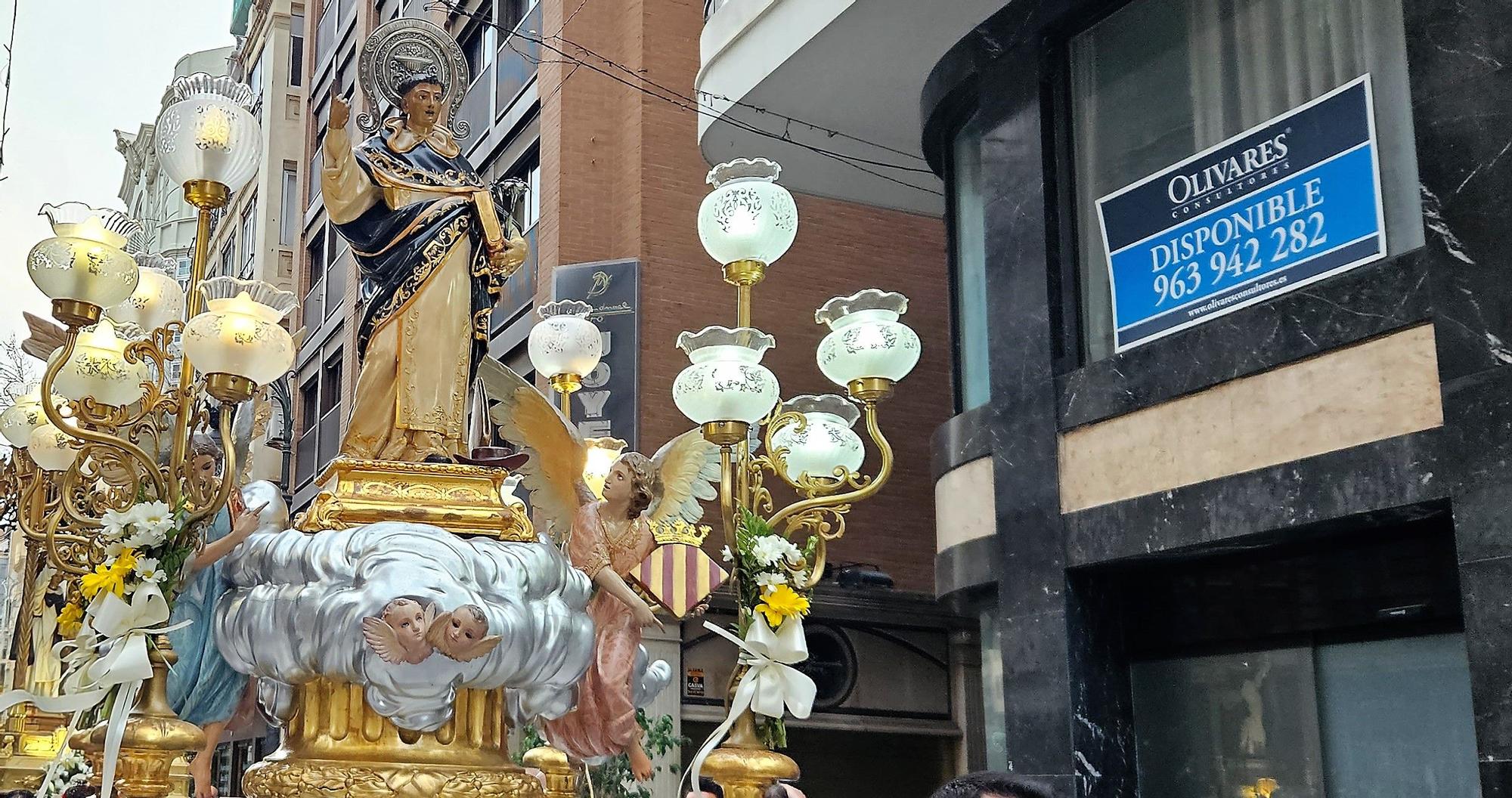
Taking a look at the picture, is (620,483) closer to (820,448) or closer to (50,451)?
(820,448)

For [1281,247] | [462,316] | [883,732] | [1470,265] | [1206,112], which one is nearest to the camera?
[462,316]

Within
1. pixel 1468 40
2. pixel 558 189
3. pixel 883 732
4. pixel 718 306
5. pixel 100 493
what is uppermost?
pixel 558 189

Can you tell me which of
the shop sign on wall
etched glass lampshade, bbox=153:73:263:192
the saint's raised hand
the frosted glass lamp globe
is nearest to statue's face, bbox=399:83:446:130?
the saint's raised hand

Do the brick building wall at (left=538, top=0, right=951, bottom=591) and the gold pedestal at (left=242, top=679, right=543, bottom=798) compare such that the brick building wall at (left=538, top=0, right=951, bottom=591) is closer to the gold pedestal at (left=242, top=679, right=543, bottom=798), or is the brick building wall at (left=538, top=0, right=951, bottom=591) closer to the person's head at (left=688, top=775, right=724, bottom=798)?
the person's head at (left=688, top=775, right=724, bottom=798)

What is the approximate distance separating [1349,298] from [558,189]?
35.3 ft

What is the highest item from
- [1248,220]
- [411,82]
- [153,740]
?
[1248,220]

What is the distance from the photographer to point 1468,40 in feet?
24.3

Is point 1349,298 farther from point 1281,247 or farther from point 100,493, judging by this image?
point 100,493

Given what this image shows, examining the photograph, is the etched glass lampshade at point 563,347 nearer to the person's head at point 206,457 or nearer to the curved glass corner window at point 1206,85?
the person's head at point 206,457

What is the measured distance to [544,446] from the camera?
683 centimetres

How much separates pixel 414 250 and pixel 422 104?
2.22ft

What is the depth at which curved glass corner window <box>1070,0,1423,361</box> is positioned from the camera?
816 cm

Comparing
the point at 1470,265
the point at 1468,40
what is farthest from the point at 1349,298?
the point at 1468,40

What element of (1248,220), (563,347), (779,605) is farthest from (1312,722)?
(563,347)
